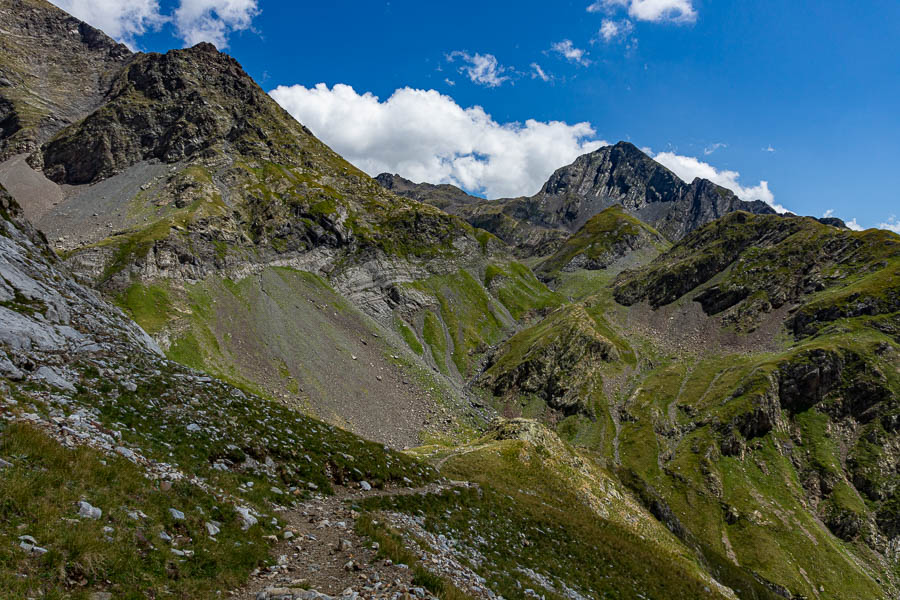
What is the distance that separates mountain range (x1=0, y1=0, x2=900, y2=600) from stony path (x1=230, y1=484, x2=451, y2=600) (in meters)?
0.12

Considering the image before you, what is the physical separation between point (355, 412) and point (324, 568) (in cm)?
9048

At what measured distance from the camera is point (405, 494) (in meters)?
25.2

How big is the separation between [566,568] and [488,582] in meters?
10.5

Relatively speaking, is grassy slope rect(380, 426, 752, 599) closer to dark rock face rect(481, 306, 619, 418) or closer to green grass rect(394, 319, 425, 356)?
green grass rect(394, 319, 425, 356)

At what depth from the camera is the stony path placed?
35.3 feet

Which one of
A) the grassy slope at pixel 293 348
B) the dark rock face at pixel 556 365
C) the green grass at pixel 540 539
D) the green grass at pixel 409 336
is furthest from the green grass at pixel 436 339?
the green grass at pixel 540 539

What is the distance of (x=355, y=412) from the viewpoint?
98.9m

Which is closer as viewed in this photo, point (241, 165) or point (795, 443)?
point (795, 443)

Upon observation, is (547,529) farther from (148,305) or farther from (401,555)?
(148,305)

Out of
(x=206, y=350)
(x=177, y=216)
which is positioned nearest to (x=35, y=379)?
(x=206, y=350)

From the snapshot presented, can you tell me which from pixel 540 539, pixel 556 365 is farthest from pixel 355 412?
pixel 556 365

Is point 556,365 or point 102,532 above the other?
point 556,365

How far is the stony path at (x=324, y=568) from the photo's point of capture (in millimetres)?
10750

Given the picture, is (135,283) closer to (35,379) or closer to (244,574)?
(35,379)
